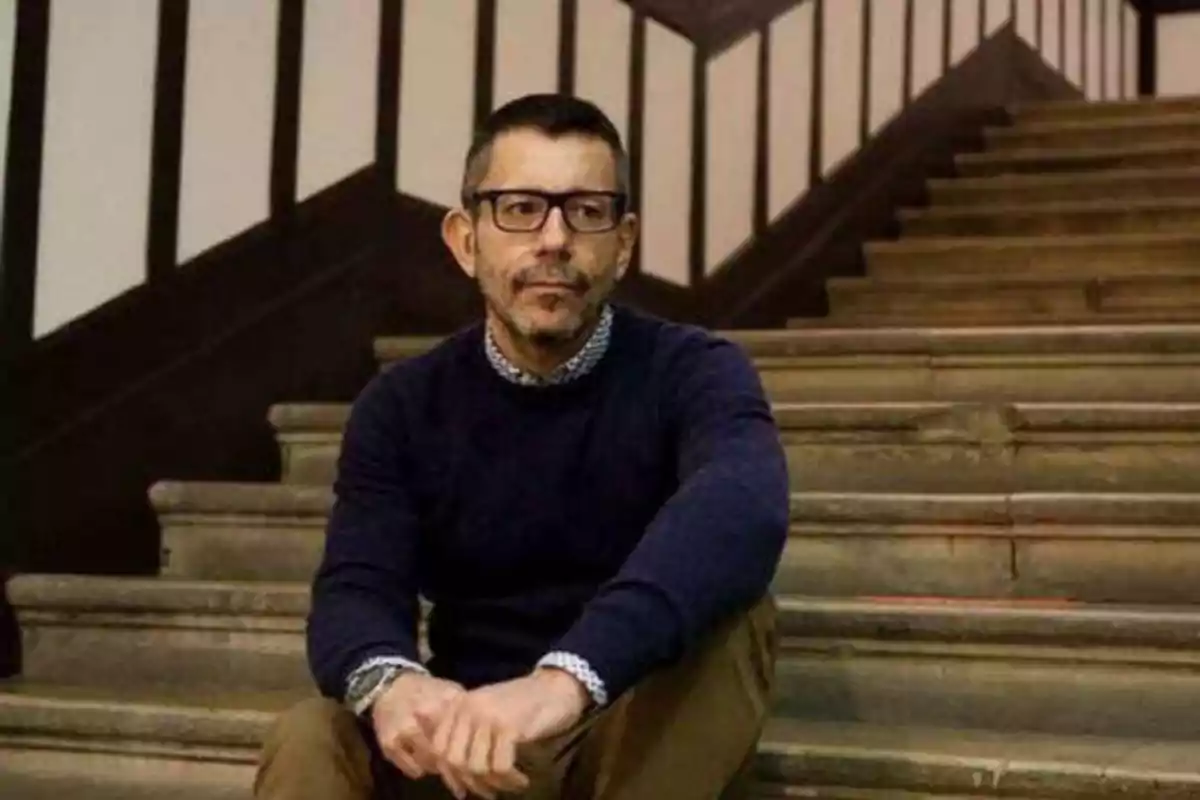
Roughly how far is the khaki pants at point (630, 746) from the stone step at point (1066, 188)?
3030 millimetres

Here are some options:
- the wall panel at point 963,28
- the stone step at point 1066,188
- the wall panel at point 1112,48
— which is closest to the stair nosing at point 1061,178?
the stone step at point 1066,188

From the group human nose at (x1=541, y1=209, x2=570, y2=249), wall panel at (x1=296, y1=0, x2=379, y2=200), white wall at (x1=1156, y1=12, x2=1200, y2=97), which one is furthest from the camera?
white wall at (x1=1156, y1=12, x2=1200, y2=97)

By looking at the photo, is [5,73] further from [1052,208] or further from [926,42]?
[926,42]

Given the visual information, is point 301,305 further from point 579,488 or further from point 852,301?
point 852,301

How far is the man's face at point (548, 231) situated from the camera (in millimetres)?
1511

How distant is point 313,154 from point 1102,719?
1635mm

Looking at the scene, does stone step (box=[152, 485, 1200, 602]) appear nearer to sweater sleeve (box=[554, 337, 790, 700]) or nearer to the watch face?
sweater sleeve (box=[554, 337, 790, 700])

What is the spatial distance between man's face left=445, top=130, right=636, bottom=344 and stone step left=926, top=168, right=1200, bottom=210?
9.56ft


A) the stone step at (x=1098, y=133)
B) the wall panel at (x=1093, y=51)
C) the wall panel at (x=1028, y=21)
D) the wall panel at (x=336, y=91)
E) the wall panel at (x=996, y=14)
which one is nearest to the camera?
the wall panel at (x=336, y=91)

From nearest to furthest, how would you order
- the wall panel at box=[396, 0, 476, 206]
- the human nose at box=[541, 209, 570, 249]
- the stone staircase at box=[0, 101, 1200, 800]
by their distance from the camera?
the human nose at box=[541, 209, 570, 249]
the stone staircase at box=[0, 101, 1200, 800]
the wall panel at box=[396, 0, 476, 206]

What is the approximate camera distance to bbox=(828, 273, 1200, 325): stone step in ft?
11.4

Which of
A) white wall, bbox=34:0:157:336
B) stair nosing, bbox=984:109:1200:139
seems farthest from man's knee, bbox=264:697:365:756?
stair nosing, bbox=984:109:1200:139

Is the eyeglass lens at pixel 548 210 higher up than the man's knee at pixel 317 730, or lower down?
higher up

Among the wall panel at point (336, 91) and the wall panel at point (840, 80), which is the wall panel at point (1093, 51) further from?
the wall panel at point (336, 91)
